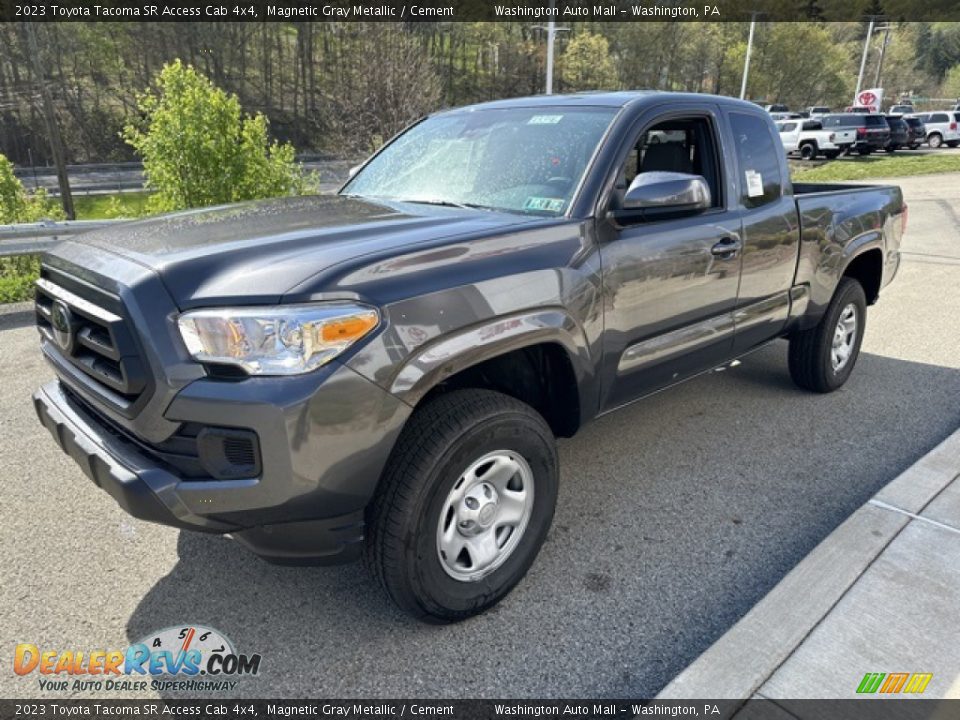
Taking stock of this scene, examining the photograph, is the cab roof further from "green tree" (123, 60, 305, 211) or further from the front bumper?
"green tree" (123, 60, 305, 211)

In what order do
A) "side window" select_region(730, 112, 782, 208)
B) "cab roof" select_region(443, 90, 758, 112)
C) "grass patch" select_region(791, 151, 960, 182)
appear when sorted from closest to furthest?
"cab roof" select_region(443, 90, 758, 112) → "side window" select_region(730, 112, 782, 208) → "grass patch" select_region(791, 151, 960, 182)

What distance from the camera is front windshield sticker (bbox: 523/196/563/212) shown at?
284 cm

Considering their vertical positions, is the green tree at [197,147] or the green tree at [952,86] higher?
the green tree at [952,86]

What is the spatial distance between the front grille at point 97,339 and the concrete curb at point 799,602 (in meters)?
1.91

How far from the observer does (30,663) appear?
2326mm

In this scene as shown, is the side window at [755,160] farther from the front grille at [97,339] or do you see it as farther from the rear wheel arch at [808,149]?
the rear wheel arch at [808,149]

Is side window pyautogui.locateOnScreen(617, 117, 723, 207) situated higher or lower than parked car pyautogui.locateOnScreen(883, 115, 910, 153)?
lower

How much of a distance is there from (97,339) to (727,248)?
9.29ft

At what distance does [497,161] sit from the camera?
3.24 metres

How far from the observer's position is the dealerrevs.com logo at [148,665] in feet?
7.39

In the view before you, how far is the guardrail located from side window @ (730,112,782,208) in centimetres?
565

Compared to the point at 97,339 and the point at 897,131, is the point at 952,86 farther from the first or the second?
the point at 97,339

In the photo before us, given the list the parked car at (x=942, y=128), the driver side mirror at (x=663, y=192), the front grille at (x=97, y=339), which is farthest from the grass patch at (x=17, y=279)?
the parked car at (x=942, y=128)

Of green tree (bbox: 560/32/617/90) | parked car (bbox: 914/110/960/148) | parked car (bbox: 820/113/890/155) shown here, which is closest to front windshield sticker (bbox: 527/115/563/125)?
parked car (bbox: 820/113/890/155)
